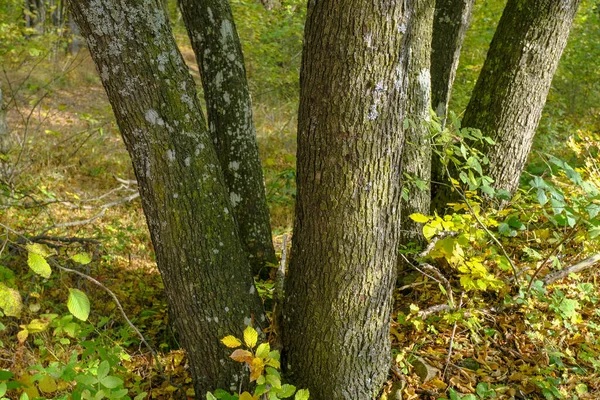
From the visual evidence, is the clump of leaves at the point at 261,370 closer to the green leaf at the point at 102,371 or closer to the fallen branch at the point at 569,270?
the green leaf at the point at 102,371

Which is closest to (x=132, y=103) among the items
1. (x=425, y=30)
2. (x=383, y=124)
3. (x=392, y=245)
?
(x=383, y=124)

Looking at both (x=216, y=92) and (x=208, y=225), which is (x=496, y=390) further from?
(x=216, y=92)

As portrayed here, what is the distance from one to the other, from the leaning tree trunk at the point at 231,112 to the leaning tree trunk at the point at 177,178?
87cm

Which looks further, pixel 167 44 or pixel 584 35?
pixel 584 35

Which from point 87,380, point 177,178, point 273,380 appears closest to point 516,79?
point 177,178

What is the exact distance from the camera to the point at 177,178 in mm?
1966

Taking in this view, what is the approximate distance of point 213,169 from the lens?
2096mm

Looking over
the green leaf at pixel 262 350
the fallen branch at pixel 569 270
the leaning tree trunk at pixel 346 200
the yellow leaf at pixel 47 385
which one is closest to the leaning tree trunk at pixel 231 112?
the leaning tree trunk at pixel 346 200

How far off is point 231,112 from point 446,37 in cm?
190

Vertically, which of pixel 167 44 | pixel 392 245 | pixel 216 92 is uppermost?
pixel 167 44

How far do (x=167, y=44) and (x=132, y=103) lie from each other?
0.97 ft

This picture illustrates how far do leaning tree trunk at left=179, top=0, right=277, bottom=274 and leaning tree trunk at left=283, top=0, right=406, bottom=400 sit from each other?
1.08 metres

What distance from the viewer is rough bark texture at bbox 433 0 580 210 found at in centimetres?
312

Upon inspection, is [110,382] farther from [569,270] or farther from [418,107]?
[569,270]
